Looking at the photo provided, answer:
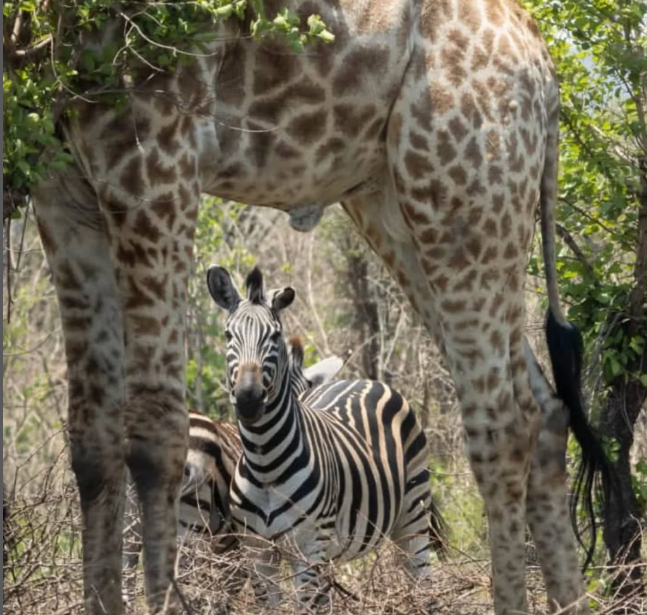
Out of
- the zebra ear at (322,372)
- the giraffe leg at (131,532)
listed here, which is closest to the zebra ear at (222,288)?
the giraffe leg at (131,532)

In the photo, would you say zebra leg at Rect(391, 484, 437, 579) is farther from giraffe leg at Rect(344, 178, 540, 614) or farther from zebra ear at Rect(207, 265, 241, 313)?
giraffe leg at Rect(344, 178, 540, 614)

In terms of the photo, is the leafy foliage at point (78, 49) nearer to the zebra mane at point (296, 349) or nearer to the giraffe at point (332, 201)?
the giraffe at point (332, 201)

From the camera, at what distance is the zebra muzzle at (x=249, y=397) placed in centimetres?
636

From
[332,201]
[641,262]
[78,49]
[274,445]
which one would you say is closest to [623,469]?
[641,262]

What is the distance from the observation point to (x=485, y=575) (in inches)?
237

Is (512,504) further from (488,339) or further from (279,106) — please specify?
(279,106)

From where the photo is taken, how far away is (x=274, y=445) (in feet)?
21.5

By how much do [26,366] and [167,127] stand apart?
295 inches

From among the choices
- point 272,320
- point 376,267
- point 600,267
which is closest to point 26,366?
point 376,267

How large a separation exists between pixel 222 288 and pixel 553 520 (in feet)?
6.91

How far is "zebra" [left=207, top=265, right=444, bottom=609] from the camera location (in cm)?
638

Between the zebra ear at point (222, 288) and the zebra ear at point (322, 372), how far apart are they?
1556mm

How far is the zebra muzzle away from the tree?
1408mm

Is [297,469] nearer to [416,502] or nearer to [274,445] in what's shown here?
[274,445]
